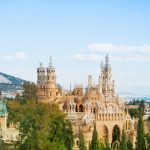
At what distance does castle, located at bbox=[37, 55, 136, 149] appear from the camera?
6947 centimetres

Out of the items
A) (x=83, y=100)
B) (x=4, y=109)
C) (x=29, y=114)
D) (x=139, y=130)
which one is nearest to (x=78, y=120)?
(x=83, y=100)

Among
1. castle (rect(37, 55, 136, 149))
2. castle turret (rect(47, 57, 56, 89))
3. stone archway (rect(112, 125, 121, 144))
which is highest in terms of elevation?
castle turret (rect(47, 57, 56, 89))

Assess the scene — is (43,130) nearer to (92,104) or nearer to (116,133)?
(116,133)

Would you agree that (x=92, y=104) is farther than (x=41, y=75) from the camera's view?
No

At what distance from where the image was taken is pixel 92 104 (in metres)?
71.9

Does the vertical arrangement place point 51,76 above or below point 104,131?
above

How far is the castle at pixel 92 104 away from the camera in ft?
228

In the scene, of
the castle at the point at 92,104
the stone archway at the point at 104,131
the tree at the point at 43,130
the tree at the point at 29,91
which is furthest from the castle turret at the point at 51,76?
the tree at the point at 43,130

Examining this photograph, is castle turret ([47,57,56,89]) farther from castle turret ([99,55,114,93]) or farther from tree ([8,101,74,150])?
tree ([8,101,74,150])

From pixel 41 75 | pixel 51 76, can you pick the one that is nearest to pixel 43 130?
pixel 51 76

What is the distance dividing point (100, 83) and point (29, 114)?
26.4 m

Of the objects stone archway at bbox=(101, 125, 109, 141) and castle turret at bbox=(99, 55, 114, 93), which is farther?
castle turret at bbox=(99, 55, 114, 93)

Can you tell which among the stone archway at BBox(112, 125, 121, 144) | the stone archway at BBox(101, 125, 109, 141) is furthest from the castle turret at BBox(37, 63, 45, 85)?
the stone archway at BBox(112, 125, 121, 144)

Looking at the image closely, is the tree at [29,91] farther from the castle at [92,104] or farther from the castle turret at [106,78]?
the castle turret at [106,78]
